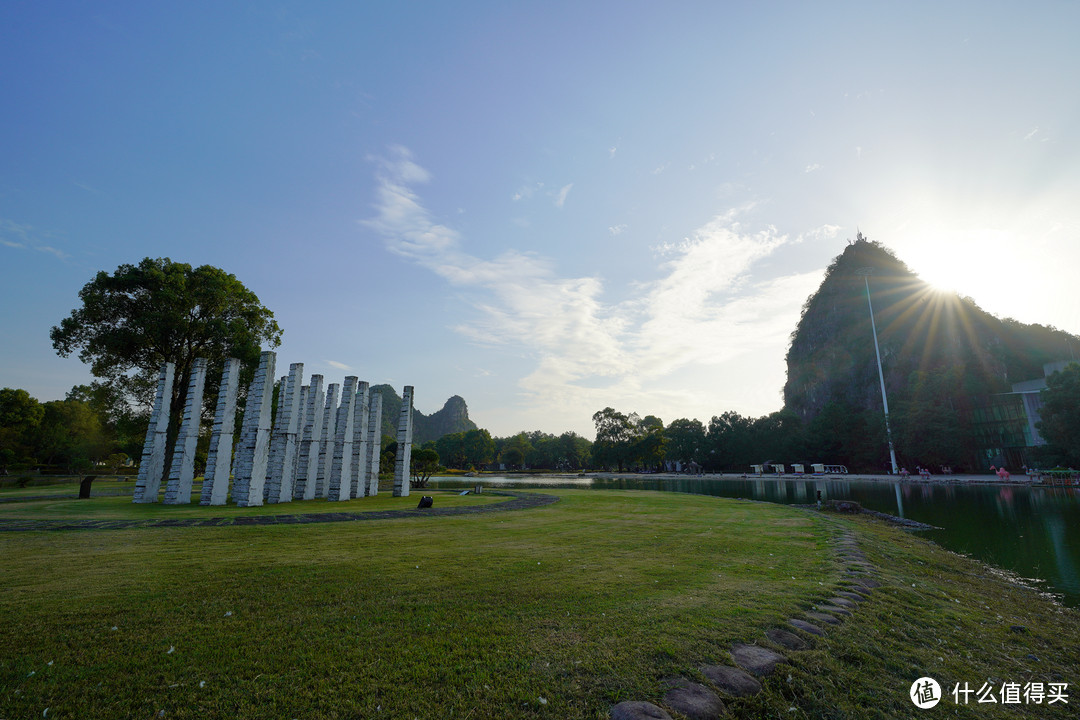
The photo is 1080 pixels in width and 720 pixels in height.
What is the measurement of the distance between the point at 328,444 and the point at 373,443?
12.1 feet

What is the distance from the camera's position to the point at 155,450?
22203 millimetres

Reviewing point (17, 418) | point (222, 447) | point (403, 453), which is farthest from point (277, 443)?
point (17, 418)

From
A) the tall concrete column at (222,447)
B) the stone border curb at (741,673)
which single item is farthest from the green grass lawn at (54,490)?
the stone border curb at (741,673)

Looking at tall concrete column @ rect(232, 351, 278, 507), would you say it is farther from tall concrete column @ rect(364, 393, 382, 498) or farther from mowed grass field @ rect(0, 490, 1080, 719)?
tall concrete column @ rect(364, 393, 382, 498)

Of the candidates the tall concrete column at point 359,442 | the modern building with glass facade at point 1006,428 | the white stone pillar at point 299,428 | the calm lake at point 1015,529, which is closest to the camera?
the calm lake at point 1015,529

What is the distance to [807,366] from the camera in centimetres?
13700

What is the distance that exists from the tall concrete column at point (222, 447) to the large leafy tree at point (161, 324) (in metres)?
8.39

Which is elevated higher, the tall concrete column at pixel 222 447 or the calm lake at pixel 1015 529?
the tall concrete column at pixel 222 447

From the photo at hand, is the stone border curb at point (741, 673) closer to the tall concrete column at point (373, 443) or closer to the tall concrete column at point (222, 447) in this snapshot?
the tall concrete column at point (222, 447)

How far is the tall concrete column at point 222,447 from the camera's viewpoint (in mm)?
20812

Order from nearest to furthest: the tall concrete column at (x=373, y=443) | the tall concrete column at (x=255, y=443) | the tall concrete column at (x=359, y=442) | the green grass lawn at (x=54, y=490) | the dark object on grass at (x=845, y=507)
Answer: the tall concrete column at (x=255, y=443) < the dark object on grass at (x=845, y=507) < the green grass lawn at (x=54, y=490) < the tall concrete column at (x=359, y=442) < the tall concrete column at (x=373, y=443)

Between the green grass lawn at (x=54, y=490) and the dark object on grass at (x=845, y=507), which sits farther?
the green grass lawn at (x=54, y=490)

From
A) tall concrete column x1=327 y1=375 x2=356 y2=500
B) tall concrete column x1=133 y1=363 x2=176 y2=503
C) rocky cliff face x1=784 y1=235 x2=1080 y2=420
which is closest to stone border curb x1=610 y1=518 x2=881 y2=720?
tall concrete column x1=327 y1=375 x2=356 y2=500

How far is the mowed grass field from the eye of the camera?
4426 mm
